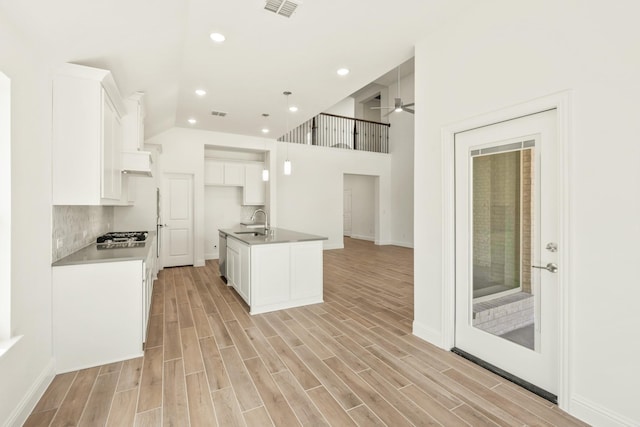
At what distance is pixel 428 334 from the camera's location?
9.39 feet

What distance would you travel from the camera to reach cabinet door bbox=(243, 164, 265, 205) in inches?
290

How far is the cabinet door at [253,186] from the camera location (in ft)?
24.2

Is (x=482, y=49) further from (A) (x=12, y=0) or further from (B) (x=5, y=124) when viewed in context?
(B) (x=5, y=124)

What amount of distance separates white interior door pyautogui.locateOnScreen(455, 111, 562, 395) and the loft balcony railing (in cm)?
701

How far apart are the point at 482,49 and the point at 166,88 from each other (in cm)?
376

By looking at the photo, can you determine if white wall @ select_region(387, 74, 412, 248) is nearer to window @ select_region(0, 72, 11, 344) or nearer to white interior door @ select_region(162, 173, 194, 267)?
white interior door @ select_region(162, 173, 194, 267)

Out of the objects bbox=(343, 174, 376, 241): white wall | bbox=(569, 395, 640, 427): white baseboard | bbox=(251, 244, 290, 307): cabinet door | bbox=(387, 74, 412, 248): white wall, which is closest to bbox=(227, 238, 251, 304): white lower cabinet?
bbox=(251, 244, 290, 307): cabinet door

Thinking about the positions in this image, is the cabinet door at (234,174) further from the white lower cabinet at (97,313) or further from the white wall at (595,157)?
the white wall at (595,157)

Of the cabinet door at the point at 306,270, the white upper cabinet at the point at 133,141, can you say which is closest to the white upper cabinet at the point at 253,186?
the white upper cabinet at the point at 133,141

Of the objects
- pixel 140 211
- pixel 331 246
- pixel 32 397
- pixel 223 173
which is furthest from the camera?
pixel 331 246

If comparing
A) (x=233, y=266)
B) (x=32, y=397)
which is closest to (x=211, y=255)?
(x=233, y=266)

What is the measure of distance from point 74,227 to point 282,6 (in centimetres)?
292

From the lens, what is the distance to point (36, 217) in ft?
6.96

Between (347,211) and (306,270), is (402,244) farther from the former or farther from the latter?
(306,270)
